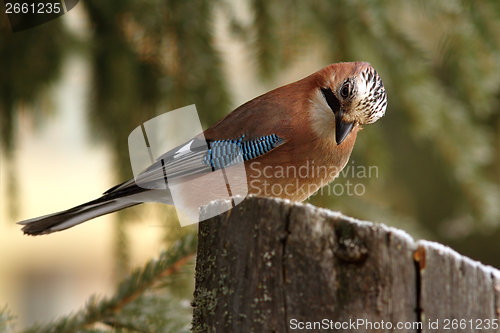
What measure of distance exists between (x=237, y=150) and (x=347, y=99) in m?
0.68

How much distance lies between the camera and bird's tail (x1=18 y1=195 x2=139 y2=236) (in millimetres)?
2242

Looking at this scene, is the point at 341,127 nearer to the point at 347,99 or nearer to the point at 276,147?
the point at 347,99

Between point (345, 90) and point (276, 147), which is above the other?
point (345, 90)

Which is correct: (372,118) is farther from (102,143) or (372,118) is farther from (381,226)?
(102,143)

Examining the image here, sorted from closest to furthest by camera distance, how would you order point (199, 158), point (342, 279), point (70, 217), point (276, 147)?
point (342, 279), point (70, 217), point (276, 147), point (199, 158)

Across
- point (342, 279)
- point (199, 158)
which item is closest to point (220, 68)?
point (199, 158)

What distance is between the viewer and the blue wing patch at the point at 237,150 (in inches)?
98.0

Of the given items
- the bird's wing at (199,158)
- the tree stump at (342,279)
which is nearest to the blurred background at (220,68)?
the bird's wing at (199,158)

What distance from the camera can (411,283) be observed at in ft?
4.20

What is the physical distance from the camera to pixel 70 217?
236 cm

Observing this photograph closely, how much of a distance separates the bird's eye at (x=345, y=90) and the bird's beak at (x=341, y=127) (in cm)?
10

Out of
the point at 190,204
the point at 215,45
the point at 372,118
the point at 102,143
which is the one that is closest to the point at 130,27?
the point at 215,45

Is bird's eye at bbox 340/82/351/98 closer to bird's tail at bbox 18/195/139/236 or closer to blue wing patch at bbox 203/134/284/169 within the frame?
blue wing patch at bbox 203/134/284/169

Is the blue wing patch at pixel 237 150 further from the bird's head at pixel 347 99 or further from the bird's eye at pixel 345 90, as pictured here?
the bird's eye at pixel 345 90
